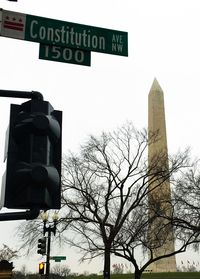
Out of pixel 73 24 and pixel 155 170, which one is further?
Result: pixel 155 170

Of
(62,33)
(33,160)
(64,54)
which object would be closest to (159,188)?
(64,54)

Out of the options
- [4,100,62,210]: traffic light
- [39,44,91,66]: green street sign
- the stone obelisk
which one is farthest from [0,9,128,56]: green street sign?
the stone obelisk

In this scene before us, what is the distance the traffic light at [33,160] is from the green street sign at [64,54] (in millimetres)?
1628

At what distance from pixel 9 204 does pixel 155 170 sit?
31000 mm

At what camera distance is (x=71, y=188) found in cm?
3200

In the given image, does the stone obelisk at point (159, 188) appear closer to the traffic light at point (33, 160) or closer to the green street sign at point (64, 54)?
the green street sign at point (64, 54)

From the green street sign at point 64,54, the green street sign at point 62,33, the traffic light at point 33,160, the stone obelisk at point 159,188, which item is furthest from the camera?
the stone obelisk at point 159,188

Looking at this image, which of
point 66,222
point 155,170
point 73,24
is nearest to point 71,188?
point 66,222

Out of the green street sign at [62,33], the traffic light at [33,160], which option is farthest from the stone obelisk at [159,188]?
the traffic light at [33,160]

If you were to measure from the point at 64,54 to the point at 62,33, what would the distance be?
0.77 feet

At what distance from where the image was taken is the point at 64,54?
189 inches

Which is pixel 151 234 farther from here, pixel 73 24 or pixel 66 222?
pixel 73 24

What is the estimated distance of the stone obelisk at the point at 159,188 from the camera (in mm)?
31234

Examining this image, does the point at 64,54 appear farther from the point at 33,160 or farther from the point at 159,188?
the point at 159,188
